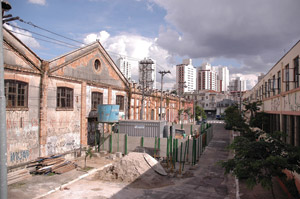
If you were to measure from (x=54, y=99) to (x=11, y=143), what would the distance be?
4.64 m

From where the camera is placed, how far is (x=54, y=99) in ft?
59.1

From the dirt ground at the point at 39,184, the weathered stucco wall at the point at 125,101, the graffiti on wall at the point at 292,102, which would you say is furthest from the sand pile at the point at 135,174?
the weathered stucco wall at the point at 125,101

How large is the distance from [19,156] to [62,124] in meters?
4.39

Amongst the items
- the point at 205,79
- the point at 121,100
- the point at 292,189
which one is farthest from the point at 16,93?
the point at 205,79

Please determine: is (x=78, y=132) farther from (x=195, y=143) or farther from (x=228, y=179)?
(x=228, y=179)

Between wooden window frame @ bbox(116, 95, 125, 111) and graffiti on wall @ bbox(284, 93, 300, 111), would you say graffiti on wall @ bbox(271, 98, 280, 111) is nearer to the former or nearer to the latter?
graffiti on wall @ bbox(284, 93, 300, 111)

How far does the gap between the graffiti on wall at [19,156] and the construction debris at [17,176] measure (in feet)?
5.16

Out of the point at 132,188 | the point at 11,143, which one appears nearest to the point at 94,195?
the point at 132,188

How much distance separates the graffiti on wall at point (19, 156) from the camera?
1452cm

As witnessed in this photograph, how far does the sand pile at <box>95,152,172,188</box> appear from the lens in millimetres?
13252

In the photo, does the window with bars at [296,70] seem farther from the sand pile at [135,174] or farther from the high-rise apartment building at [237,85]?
the high-rise apartment building at [237,85]

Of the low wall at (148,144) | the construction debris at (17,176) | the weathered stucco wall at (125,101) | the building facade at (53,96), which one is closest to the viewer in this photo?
the construction debris at (17,176)

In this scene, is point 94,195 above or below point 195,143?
below

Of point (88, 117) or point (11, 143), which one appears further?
point (88, 117)
